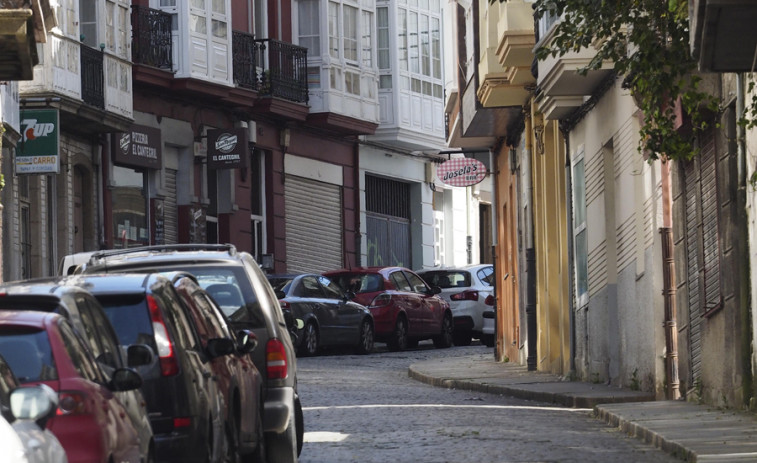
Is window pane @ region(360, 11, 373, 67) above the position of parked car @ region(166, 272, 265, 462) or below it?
above

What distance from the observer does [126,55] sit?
120 feet

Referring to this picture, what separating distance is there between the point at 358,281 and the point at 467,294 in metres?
3.94

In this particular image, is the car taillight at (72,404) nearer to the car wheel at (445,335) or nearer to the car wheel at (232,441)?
the car wheel at (232,441)

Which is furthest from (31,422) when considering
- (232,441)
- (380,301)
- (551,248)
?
(380,301)

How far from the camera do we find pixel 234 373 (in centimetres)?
1221

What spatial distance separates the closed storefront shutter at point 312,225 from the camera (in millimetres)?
44625

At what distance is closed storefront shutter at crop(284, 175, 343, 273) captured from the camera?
146ft

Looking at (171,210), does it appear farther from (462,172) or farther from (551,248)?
(551,248)

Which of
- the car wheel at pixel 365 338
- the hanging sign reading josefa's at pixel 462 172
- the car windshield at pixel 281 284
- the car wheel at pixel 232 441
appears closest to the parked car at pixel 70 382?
the car wheel at pixel 232 441

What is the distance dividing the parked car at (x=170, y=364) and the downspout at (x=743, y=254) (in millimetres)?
6456

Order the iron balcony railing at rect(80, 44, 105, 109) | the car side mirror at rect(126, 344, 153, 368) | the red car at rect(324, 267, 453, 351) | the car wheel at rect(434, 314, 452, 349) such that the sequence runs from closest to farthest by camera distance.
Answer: the car side mirror at rect(126, 344, 153, 368) → the iron balcony railing at rect(80, 44, 105, 109) → the red car at rect(324, 267, 453, 351) → the car wheel at rect(434, 314, 452, 349)

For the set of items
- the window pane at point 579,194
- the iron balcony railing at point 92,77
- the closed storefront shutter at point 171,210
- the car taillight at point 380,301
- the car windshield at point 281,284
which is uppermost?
the iron balcony railing at point 92,77

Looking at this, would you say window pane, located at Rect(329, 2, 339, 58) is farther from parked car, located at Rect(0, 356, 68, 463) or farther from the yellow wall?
parked car, located at Rect(0, 356, 68, 463)

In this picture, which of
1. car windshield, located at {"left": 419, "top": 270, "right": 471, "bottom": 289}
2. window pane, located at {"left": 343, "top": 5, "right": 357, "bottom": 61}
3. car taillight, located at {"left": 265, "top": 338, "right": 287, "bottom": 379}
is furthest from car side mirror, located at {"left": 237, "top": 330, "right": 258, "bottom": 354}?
window pane, located at {"left": 343, "top": 5, "right": 357, "bottom": 61}
